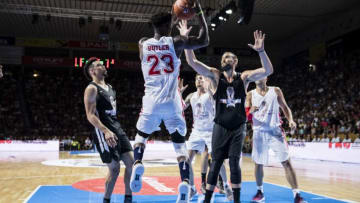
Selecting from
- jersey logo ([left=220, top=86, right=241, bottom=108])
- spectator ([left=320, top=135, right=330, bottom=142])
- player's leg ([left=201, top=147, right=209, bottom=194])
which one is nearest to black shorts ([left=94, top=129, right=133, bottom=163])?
jersey logo ([left=220, top=86, right=241, bottom=108])

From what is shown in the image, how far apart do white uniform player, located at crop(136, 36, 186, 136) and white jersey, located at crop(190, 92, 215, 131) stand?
2.62m

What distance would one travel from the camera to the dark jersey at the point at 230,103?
459 cm

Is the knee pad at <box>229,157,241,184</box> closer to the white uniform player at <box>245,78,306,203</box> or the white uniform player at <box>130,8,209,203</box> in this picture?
the white uniform player at <box>130,8,209,203</box>

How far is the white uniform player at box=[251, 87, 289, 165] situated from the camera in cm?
599

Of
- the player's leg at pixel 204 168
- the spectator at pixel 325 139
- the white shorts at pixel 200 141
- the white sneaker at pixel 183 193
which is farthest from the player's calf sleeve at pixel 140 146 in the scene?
the spectator at pixel 325 139

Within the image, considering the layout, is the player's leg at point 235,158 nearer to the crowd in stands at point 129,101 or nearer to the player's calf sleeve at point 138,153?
the player's calf sleeve at point 138,153

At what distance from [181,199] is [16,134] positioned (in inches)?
886

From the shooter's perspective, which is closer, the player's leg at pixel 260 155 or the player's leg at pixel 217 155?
the player's leg at pixel 217 155

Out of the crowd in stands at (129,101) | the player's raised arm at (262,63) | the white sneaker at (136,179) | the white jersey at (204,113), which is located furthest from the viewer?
the crowd in stands at (129,101)

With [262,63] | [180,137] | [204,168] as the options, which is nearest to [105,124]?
[180,137]

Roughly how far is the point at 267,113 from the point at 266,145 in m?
0.53

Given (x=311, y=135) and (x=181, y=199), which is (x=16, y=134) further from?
(x=181, y=199)

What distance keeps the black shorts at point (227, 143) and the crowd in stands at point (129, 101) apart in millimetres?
11904

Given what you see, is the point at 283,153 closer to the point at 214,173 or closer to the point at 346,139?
the point at 214,173
